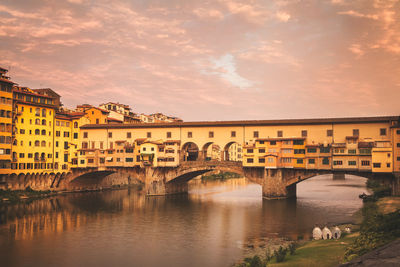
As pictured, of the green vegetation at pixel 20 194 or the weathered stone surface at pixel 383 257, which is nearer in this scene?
the weathered stone surface at pixel 383 257

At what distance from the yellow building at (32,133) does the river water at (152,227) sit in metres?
7.93

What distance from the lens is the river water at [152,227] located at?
28078 mm

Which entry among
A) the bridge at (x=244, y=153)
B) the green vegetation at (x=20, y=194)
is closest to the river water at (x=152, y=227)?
the green vegetation at (x=20, y=194)

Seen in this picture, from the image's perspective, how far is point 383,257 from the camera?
14180 millimetres

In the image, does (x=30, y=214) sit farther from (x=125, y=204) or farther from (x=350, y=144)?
(x=350, y=144)

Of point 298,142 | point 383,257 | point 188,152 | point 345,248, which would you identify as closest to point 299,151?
point 298,142

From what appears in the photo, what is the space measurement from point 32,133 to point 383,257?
2502 inches

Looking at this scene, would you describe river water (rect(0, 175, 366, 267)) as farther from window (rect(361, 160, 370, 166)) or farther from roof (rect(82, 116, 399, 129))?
roof (rect(82, 116, 399, 129))

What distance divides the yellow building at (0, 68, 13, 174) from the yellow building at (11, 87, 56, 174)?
7.11 ft

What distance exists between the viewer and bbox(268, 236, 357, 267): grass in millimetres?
20709

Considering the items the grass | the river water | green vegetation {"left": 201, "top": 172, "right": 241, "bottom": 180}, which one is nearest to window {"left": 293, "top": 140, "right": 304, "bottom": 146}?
the river water

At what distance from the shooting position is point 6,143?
193 ft

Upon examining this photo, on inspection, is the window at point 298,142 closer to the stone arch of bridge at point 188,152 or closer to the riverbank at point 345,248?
the stone arch of bridge at point 188,152

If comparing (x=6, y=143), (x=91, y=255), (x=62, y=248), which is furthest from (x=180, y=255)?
(x=6, y=143)
